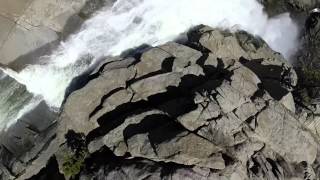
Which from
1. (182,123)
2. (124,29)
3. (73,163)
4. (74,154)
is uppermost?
(124,29)

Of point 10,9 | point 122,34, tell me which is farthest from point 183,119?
point 10,9

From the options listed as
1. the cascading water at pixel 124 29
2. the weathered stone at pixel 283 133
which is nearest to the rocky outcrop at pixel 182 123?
the weathered stone at pixel 283 133

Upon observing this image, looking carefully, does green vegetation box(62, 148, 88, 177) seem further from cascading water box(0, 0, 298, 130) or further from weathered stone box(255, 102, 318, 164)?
weathered stone box(255, 102, 318, 164)

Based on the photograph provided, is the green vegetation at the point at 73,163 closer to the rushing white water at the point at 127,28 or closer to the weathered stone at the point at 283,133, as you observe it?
the rushing white water at the point at 127,28

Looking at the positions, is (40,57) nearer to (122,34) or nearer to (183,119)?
(122,34)

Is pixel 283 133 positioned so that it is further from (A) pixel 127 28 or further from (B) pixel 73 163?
(B) pixel 73 163

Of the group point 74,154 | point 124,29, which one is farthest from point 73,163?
point 124,29

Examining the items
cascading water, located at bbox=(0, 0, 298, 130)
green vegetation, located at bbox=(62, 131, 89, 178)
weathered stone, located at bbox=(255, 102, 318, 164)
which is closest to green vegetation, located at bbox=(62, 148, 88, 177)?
green vegetation, located at bbox=(62, 131, 89, 178)
